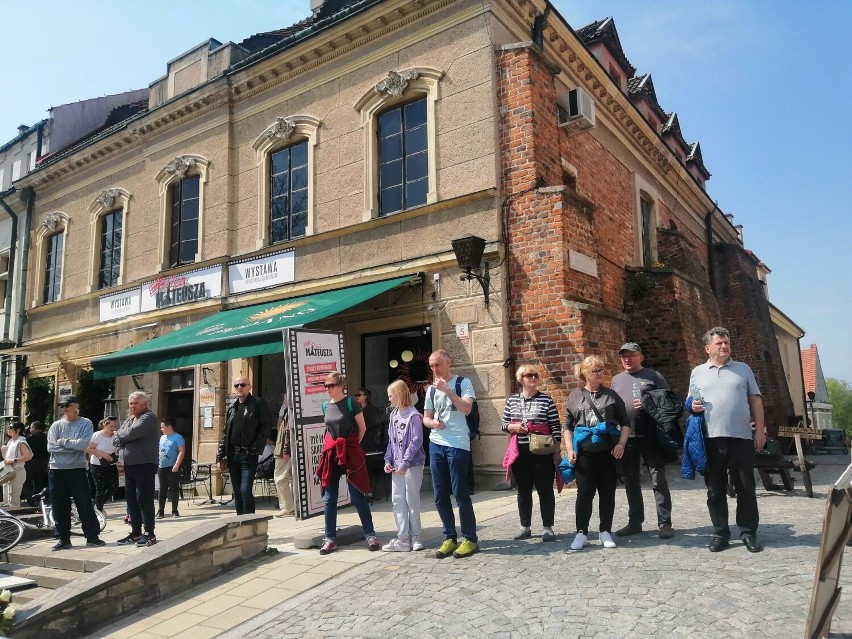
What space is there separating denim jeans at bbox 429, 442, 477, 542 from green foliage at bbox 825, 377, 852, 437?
Answer: 239ft

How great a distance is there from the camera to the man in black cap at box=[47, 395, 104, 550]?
7188 mm

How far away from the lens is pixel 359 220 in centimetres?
1101

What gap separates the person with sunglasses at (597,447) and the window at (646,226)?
8729mm

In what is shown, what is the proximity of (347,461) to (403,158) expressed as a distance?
241 inches

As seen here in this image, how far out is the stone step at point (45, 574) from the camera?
635 centimetres

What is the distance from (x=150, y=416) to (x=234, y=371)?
521cm

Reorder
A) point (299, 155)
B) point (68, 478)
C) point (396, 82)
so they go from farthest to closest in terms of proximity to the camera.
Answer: point (299, 155) < point (396, 82) < point (68, 478)

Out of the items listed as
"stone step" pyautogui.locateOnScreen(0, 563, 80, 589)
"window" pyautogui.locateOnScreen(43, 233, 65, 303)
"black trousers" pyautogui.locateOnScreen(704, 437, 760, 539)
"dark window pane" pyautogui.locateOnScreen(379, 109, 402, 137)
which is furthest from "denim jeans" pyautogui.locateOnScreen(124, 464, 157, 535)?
"window" pyautogui.locateOnScreen(43, 233, 65, 303)

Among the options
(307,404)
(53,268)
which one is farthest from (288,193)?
(53,268)

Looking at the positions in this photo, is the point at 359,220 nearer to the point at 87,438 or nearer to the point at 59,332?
the point at 87,438

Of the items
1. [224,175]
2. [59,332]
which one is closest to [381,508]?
[224,175]

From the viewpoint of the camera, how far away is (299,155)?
12234 millimetres

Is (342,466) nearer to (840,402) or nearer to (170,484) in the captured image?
(170,484)

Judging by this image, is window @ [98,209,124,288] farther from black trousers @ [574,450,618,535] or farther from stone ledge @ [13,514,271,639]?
black trousers @ [574,450,618,535]
